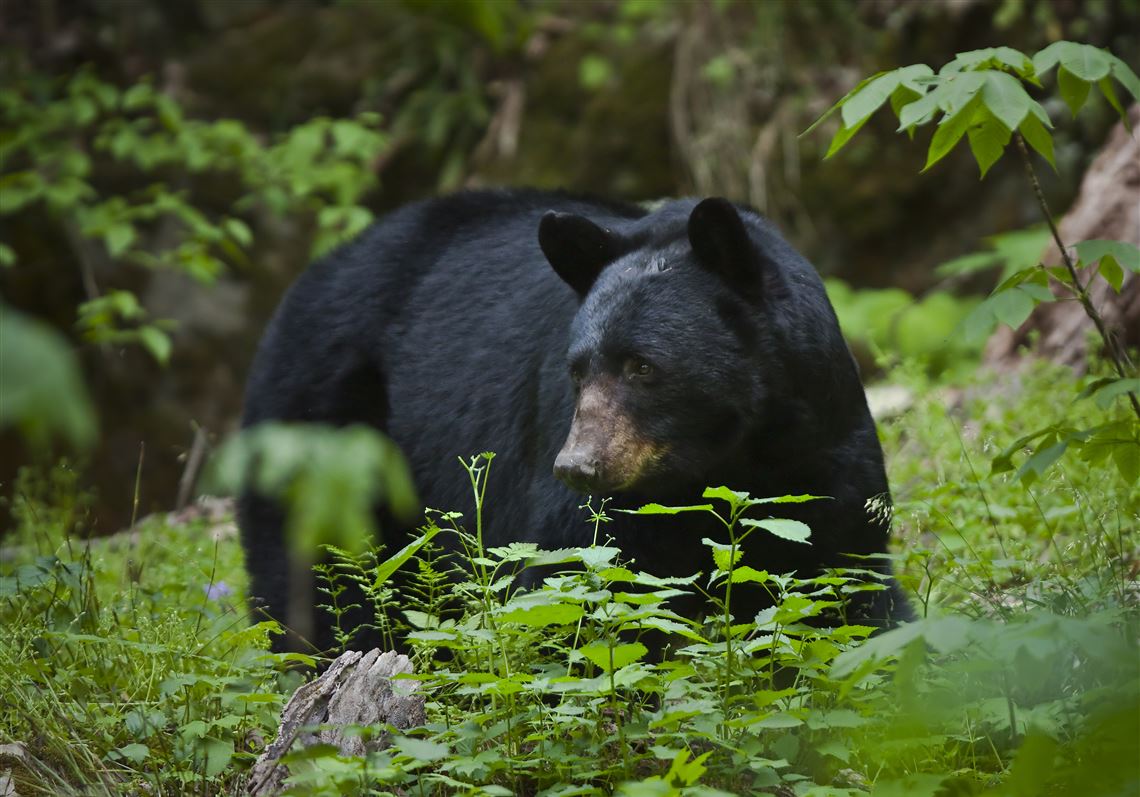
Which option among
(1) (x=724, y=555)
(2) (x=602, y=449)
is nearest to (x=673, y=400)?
(2) (x=602, y=449)

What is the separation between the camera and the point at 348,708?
2562 millimetres

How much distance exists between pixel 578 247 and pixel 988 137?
156 cm

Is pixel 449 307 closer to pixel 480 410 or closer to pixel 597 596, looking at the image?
pixel 480 410

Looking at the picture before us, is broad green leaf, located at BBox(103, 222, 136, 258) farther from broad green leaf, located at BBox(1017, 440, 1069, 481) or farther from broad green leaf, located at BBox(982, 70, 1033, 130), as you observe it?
broad green leaf, located at BBox(1017, 440, 1069, 481)

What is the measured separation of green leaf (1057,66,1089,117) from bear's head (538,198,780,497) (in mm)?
1161

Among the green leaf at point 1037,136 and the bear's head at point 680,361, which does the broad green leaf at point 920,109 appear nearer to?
the green leaf at point 1037,136

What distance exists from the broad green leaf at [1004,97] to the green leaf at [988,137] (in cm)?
25

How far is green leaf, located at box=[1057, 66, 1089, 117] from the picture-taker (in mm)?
2453

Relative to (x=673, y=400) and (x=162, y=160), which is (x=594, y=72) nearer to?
(x=162, y=160)

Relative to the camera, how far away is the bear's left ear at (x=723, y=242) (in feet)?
11.6

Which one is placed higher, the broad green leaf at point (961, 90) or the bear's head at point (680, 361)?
the broad green leaf at point (961, 90)

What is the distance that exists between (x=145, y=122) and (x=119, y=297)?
1.81m

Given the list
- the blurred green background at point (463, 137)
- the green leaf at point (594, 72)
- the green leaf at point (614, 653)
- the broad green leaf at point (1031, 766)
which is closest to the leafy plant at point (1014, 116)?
the broad green leaf at point (1031, 766)

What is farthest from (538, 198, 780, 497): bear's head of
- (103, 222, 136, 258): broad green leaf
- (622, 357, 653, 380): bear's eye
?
(103, 222, 136, 258): broad green leaf
